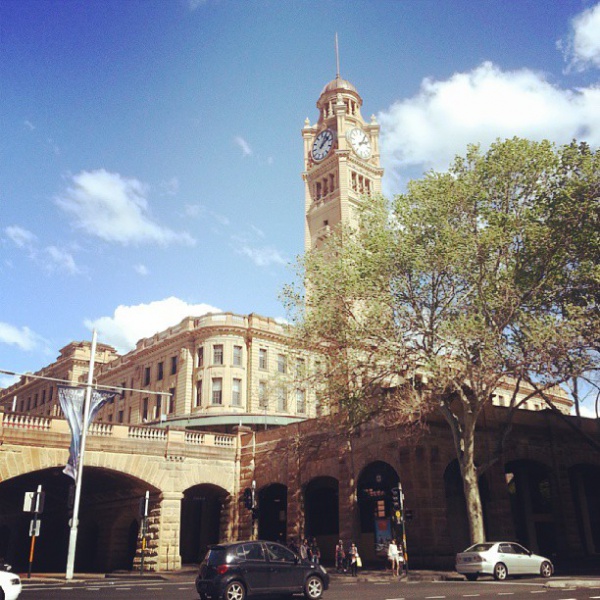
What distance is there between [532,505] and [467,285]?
16.2 metres

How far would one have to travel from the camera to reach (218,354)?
5709 cm

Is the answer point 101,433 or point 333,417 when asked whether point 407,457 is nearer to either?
point 333,417

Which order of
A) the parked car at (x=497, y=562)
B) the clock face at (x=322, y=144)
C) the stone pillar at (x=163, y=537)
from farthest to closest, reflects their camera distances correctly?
the clock face at (x=322, y=144), the stone pillar at (x=163, y=537), the parked car at (x=497, y=562)

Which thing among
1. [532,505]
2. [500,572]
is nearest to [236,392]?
[532,505]

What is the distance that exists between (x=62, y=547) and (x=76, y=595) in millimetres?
33367

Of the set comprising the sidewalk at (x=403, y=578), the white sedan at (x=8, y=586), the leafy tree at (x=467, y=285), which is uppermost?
the leafy tree at (x=467, y=285)

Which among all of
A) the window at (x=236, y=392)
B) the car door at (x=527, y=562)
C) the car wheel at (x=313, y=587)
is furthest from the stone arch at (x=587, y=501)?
the window at (x=236, y=392)

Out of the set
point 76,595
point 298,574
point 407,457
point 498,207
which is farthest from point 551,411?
point 76,595

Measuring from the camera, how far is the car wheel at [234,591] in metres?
13.7

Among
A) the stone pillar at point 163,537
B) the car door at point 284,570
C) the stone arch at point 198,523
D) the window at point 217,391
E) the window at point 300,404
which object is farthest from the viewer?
the window at point 300,404

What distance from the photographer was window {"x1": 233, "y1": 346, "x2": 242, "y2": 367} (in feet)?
187

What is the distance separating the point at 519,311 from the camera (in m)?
25.0

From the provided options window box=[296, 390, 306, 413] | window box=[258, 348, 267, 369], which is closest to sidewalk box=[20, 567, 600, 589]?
window box=[258, 348, 267, 369]

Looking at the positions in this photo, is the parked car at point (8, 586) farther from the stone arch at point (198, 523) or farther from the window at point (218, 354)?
the window at point (218, 354)
